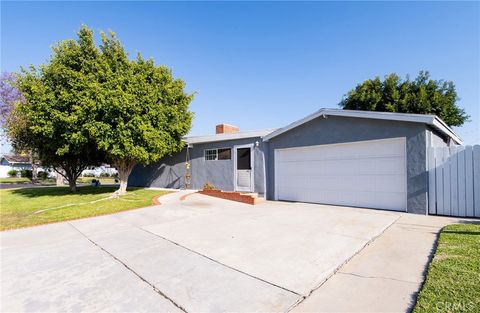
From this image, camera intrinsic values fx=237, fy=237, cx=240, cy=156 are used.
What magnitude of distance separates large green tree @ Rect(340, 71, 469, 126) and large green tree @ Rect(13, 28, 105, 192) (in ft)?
71.1

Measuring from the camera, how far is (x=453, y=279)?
2.92 m

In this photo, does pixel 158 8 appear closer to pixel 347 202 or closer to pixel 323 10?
pixel 323 10

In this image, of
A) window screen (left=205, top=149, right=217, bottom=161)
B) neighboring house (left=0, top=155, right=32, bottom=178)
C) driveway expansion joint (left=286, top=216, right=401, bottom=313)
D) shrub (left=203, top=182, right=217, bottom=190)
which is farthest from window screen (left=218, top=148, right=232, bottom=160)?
neighboring house (left=0, top=155, right=32, bottom=178)

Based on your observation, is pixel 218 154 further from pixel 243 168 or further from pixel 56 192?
pixel 56 192

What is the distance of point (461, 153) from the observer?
22.0 ft

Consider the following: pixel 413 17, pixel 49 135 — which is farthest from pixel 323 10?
pixel 49 135

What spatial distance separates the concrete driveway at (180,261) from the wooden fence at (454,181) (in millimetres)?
1339

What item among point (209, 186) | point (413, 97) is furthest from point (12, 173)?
→ point (413, 97)

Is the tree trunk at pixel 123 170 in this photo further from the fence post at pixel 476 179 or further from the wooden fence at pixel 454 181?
the fence post at pixel 476 179

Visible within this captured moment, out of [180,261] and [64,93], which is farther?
[64,93]

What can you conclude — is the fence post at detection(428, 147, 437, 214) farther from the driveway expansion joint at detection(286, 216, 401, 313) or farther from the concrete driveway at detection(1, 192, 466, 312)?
the driveway expansion joint at detection(286, 216, 401, 313)
